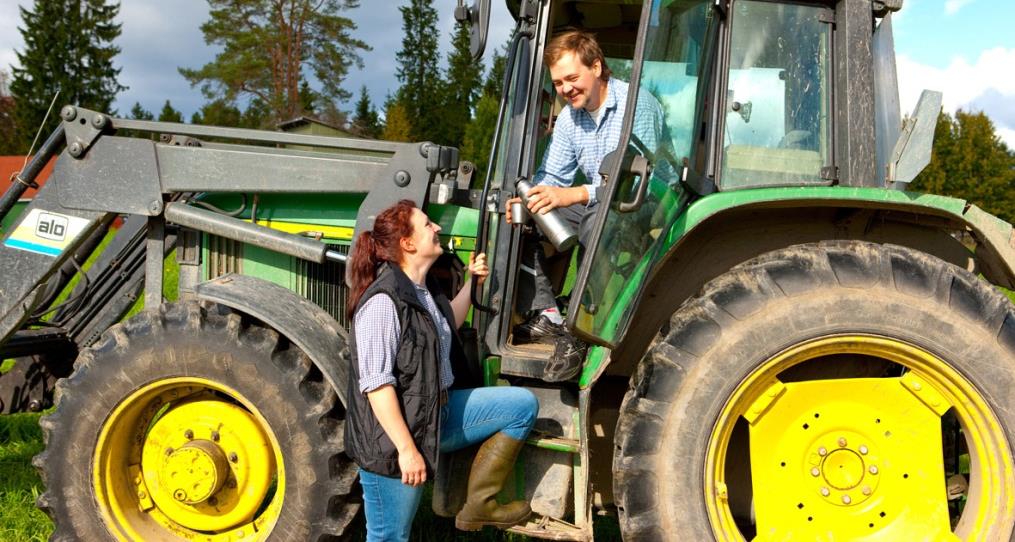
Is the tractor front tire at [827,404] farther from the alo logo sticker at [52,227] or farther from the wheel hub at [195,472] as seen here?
the alo logo sticker at [52,227]

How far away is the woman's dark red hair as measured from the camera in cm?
325

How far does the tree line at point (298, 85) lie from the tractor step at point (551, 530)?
868 inches

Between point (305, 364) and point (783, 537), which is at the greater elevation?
point (305, 364)

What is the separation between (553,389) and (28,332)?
2652 millimetres

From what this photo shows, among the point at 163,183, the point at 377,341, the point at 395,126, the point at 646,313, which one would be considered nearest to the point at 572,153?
the point at 646,313

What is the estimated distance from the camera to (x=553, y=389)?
136 inches

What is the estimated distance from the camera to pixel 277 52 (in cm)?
3188

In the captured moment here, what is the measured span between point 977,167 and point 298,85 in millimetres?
28407

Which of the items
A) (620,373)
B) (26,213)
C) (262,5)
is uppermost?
(262,5)

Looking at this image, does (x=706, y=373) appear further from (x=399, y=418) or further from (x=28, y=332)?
(x=28, y=332)

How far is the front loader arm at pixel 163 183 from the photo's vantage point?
3.72m

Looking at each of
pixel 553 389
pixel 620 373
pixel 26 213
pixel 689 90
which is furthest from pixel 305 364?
pixel 689 90

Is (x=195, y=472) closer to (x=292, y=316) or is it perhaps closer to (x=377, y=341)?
(x=292, y=316)

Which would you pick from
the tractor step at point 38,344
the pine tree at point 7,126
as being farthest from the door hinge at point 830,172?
the pine tree at point 7,126
